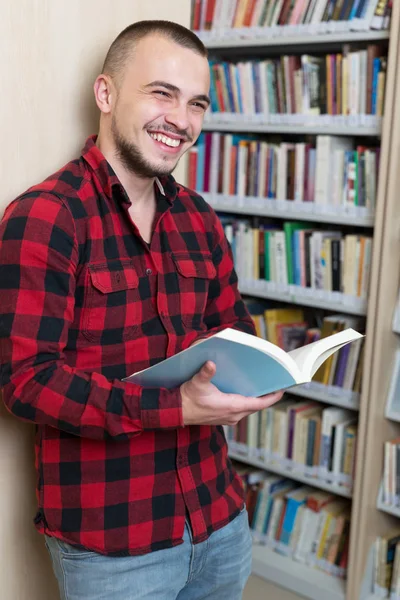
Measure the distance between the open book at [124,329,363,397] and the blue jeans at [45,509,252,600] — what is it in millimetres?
301

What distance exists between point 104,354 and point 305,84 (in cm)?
152

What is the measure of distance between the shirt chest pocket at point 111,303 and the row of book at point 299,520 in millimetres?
1589

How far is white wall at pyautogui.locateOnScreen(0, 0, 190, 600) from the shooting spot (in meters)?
1.22

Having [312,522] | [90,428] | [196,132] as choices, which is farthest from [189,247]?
[312,522]

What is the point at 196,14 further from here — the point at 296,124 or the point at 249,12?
the point at 296,124

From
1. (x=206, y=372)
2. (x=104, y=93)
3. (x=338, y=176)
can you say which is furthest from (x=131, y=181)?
(x=338, y=176)

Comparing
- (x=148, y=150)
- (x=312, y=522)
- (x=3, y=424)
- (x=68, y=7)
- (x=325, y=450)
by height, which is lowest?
(x=312, y=522)

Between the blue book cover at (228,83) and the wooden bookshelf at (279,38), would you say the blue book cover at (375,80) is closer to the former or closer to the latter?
the wooden bookshelf at (279,38)

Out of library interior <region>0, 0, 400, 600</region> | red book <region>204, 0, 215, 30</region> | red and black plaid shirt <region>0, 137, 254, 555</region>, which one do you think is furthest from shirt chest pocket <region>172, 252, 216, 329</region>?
red book <region>204, 0, 215, 30</region>

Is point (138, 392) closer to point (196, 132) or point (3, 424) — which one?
point (3, 424)

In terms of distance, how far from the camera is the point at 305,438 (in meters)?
2.54

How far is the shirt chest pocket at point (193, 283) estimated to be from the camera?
1325mm

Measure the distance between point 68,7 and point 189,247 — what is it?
0.48m

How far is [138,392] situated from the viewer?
3.70ft
